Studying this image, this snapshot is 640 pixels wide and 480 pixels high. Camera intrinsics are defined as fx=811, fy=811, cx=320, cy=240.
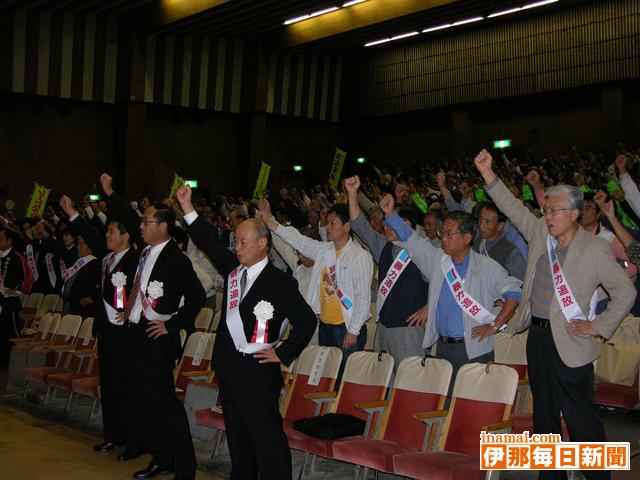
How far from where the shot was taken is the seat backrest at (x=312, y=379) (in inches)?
215

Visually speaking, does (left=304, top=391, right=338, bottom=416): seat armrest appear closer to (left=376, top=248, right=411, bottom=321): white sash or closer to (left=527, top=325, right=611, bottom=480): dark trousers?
(left=376, top=248, right=411, bottom=321): white sash

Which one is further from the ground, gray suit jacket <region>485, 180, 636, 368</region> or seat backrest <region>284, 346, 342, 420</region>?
gray suit jacket <region>485, 180, 636, 368</region>

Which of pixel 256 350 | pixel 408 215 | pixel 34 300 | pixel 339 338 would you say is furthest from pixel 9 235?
pixel 256 350

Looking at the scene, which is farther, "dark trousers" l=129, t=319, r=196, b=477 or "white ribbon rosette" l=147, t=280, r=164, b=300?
"white ribbon rosette" l=147, t=280, r=164, b=300

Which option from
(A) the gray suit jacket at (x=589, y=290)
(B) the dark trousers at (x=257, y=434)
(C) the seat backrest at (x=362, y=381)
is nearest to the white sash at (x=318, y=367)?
(C) the seat backrest at (x=362, y=381)

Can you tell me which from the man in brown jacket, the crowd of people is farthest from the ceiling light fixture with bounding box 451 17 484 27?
the man in brown jacket

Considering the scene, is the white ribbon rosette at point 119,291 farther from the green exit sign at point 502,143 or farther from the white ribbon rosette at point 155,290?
the green exit sign at point 502,143

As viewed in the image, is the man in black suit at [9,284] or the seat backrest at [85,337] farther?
the man in black suit at [9,284]

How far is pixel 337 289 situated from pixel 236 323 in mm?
1635

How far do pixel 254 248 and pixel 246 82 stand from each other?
1580 cm

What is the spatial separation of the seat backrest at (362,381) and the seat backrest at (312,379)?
140mm

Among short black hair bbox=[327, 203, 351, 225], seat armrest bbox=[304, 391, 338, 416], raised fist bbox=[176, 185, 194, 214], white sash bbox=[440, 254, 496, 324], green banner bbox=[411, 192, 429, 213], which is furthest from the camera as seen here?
green banner bbox=[411, 192, 429, 213]

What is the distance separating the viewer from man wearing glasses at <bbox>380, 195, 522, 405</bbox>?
192 inches

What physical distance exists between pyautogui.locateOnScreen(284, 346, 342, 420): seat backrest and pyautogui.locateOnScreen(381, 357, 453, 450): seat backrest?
0.63 m
